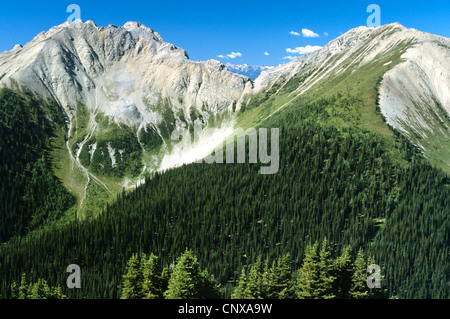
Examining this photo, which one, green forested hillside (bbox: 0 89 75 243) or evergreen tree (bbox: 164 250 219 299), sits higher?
green forested hillside (bbox: 0 89 75 243)

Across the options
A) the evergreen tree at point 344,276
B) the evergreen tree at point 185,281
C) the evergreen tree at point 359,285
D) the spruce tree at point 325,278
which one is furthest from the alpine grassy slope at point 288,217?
the evergreen tree at point 185,281

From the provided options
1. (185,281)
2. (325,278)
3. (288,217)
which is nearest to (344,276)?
(325,278)

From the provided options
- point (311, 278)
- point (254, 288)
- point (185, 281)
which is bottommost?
point (254, 288)

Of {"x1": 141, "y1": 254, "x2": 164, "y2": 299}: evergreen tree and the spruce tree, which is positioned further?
the spruce tree

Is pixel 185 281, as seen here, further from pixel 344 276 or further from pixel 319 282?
pixel 344 276

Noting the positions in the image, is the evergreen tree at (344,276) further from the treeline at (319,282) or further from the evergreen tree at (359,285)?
the evergreen tree at (359,285)

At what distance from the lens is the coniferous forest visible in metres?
112

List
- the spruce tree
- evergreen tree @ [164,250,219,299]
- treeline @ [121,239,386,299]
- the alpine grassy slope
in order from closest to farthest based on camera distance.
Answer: evergreen tree @ [164,250,219,299] → treeline @ [121,239,386,299] → the spruce tree → the alpine grassy slope

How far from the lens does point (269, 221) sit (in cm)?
13025

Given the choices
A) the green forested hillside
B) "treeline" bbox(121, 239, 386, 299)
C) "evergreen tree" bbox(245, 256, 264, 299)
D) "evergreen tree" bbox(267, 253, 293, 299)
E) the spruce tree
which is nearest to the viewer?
"treeline" bbox(121, 239, 386, 299)

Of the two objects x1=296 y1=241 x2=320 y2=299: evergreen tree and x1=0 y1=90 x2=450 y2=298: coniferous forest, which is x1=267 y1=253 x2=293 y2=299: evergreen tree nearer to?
x1=296 y1=241 x2=320 y2=299: evergreen tree

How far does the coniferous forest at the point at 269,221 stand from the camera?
368 feet

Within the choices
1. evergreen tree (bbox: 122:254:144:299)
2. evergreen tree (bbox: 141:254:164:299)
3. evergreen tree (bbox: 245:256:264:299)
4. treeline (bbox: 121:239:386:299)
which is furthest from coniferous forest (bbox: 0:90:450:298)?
evergreen tree (bbox: 141:254:164:299)
